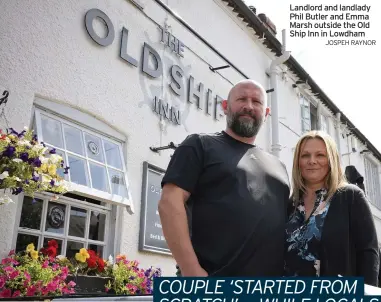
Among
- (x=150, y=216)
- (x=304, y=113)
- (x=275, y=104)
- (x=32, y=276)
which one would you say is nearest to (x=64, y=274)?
(x=32, y=276)

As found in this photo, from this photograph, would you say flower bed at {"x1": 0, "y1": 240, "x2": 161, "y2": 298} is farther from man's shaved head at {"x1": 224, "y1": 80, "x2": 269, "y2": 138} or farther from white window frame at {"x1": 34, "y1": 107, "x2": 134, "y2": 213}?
man's shaved head at {"x1": 224, "y1": 80, "x2": 269, "y2": 138}

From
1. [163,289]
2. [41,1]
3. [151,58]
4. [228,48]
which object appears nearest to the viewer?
[163,289]

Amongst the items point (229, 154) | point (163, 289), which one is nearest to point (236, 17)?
point (229, 154)

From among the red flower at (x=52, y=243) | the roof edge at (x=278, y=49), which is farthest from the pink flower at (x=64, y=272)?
the roof edge at (x=278, y=49)

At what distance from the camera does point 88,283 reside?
13.7 ft

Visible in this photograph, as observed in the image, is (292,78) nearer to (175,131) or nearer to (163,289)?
(175,131)

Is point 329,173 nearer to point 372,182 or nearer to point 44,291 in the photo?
point 44,291

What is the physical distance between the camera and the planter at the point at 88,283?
4.02 meters

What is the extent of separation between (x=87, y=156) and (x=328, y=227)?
332cm

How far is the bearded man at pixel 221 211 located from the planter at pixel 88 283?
244 cm

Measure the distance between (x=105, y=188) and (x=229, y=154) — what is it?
305cm

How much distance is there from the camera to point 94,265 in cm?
435

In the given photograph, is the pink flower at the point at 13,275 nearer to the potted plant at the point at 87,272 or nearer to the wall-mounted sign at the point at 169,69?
the potted plant at the point at 87,272

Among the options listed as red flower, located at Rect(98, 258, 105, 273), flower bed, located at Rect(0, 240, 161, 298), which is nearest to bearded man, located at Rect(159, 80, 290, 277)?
flower bed, located at Rect(0, 240, 161, 298)
